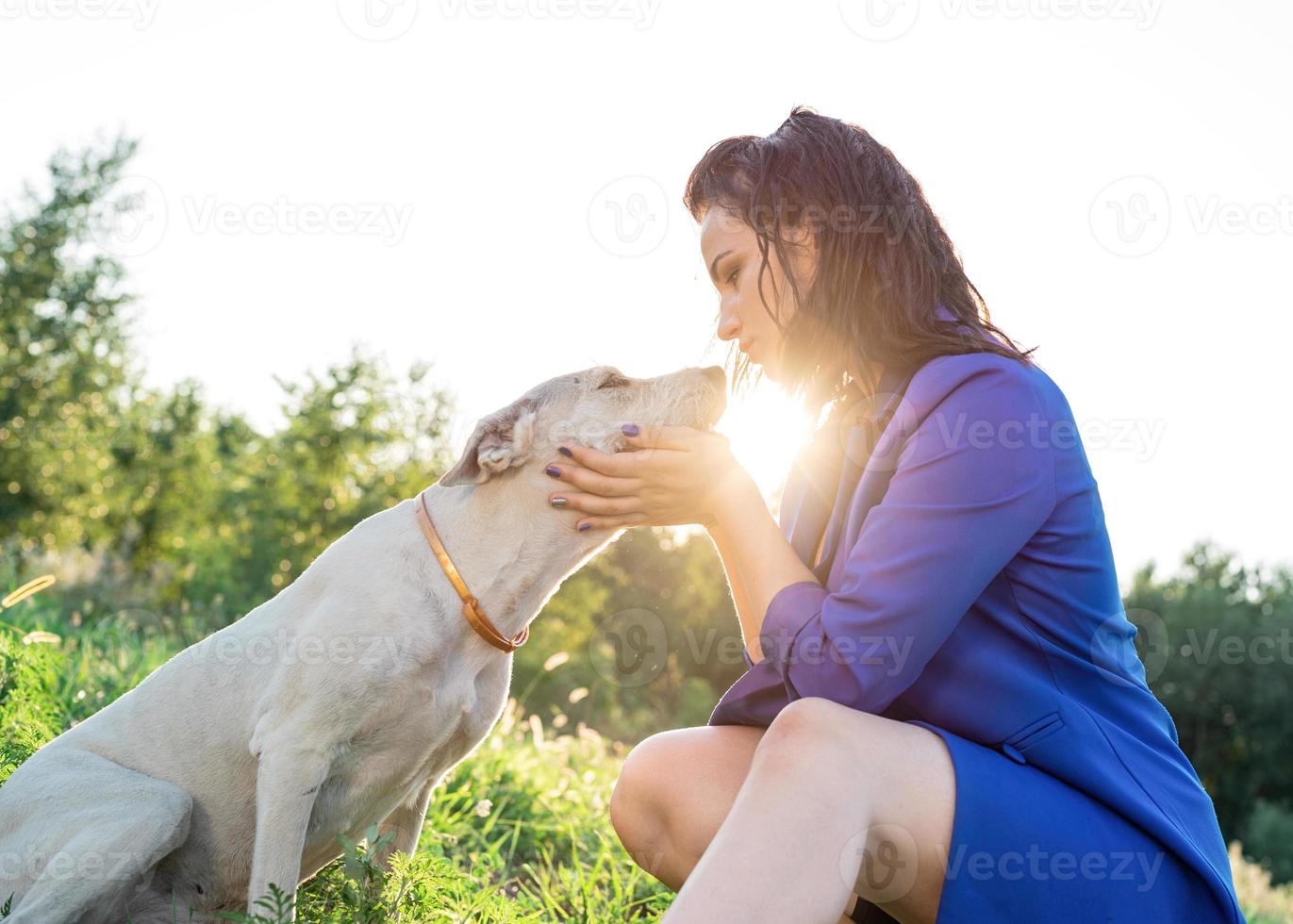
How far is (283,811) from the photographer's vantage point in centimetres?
323

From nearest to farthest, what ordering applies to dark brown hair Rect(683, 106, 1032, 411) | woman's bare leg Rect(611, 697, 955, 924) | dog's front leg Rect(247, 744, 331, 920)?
woman's bare leg Rect(611, 697, 955, 924), dog's front leg Rect(247, 744, 331, 920), dark brown hair Rect(683, 106, 1032, 411)

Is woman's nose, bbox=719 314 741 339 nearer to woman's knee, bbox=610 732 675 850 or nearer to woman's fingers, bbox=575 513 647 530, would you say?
woman's fingers, bbox=575 513 647 530

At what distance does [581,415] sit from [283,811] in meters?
Answer: 1.64

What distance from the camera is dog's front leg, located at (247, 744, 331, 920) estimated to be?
10.5ft

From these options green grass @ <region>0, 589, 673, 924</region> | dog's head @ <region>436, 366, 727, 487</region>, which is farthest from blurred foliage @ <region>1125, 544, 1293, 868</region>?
dog's head @ <region>436, 366, 727, 487</region>

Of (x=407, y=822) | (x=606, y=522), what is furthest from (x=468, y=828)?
(x=606, y=522)

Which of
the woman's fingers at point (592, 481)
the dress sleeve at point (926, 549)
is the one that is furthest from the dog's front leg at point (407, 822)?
the dress sleeve at point (926, 549)

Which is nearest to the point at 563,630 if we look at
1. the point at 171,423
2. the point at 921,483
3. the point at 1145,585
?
the point at 921,483

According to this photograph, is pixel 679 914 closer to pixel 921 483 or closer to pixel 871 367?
pixel 921 483

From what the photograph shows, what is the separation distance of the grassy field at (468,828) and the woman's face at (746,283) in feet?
6.67

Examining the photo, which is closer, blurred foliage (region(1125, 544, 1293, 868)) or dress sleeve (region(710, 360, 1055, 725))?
dress sleeve (region(710, 360, 1055, 725))

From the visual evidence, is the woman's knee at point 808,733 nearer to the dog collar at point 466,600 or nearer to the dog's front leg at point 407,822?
the dog collar at point 466,600

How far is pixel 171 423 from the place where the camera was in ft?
118

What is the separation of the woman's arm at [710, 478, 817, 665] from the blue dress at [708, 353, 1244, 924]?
0.34ft
